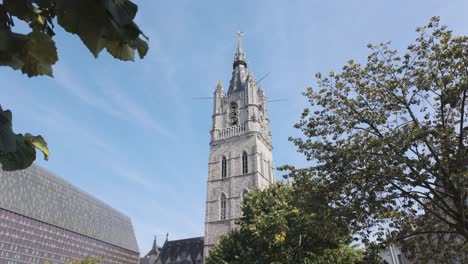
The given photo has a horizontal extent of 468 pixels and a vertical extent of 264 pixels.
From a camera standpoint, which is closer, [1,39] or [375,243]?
[1,39]

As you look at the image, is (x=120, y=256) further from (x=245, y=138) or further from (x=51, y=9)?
(x=51, y=9)

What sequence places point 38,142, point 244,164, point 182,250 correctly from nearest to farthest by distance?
point 38,142, point 244,164, point 182,250

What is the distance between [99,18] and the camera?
134 cm

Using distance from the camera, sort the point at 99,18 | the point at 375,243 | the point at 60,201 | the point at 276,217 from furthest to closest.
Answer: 1. the point at 60,201
2. the point at 276,217
3. the point at 375,243
4. the point at 99,18

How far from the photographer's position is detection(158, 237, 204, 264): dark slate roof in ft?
202

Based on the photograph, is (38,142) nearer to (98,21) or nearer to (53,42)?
(53,42)

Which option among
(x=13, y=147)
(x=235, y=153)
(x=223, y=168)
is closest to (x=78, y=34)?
(x=13, y=147)

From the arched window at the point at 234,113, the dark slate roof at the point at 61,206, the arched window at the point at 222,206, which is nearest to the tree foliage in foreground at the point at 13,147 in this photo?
the arched window at the point at 222,206

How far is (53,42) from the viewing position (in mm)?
1524

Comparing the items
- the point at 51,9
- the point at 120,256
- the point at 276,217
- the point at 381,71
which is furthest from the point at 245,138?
the point at 120,256

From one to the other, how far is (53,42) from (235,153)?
149 feet

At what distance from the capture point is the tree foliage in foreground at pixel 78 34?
1.33 metres

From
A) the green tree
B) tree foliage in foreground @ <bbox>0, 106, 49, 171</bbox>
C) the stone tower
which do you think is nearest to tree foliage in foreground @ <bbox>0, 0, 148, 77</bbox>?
the green tree

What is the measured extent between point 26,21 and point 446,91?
11697 mm
